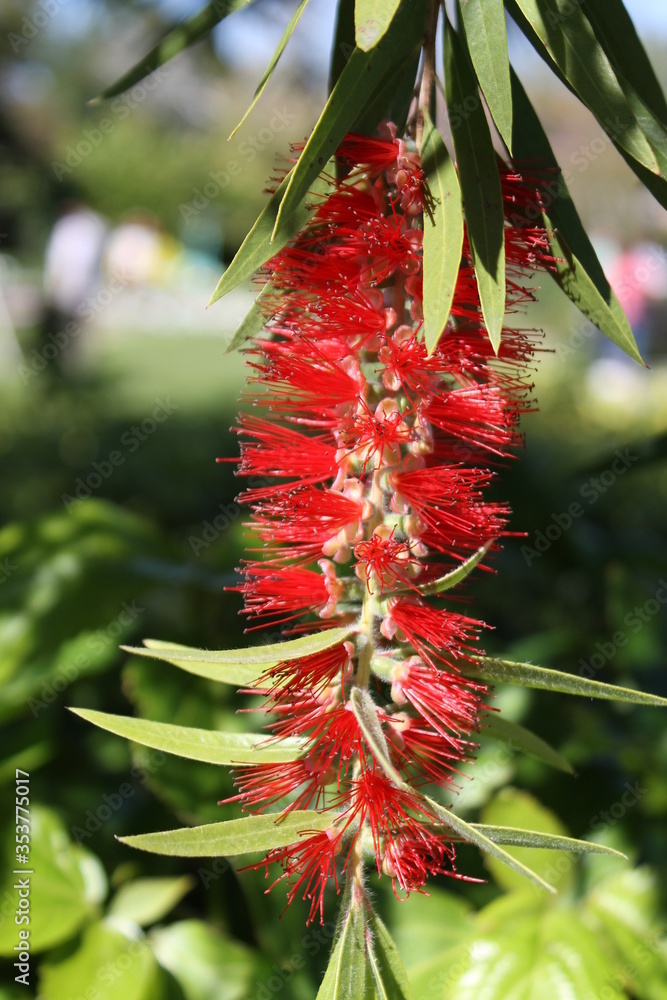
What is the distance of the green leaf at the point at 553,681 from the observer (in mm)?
624

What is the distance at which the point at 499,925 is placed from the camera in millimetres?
1282

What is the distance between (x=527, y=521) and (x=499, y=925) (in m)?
1.02

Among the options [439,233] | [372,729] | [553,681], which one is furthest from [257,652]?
[439,233]

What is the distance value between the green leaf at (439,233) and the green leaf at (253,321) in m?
0.18

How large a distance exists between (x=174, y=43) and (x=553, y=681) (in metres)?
0.69

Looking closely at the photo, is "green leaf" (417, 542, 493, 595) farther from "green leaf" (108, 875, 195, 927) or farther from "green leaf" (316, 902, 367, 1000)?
"green leaf" (108, 875, 195, 927)

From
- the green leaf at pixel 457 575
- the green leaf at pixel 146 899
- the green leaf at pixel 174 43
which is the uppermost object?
the green leaf at pixel 174 43

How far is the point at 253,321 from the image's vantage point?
0.81 m

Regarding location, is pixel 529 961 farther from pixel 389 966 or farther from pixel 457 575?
pixel 457 575

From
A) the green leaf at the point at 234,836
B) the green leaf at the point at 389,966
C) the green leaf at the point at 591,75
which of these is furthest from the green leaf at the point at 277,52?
the green leaf at the point at 389,966

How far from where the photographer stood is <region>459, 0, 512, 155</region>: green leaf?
645 millimetres

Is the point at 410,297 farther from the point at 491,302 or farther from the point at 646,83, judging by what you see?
the point at 646,83

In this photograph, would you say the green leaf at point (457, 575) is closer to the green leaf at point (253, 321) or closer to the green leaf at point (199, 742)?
the green leaf at point (199, 742)

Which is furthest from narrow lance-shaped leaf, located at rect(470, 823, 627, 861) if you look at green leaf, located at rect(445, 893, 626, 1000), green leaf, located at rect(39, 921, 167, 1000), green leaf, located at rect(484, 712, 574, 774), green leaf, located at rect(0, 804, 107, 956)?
green leaf, located at rect(0, 804, 107, 956)
